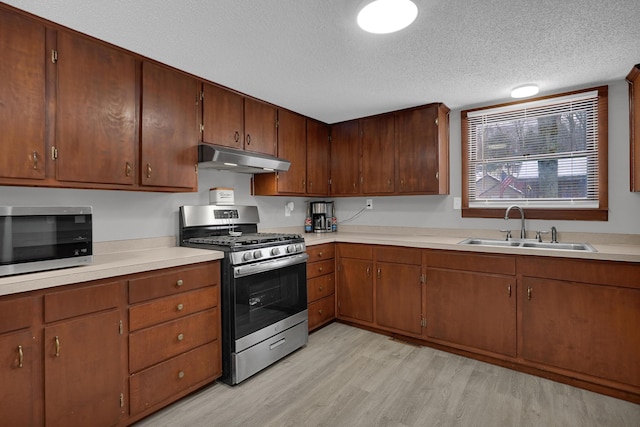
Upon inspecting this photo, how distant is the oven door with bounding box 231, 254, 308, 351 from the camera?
2.35m

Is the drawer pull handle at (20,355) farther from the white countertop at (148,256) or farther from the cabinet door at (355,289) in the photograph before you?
the cabinet door at (355,289)

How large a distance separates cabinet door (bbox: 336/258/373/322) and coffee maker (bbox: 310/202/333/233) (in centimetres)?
66

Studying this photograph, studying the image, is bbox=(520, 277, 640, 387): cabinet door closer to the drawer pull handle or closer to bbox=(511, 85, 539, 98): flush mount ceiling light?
bbox=(511, 85, 539, 98): flush mount ceiling light

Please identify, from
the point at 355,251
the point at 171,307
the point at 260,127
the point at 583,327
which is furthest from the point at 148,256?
the point at 583,327

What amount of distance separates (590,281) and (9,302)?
3.18 metres

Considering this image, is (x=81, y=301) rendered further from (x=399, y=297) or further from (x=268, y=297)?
(x=399, y=297)

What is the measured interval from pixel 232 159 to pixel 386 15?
4.73ft

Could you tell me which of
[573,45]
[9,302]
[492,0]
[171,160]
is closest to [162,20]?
[171,160]

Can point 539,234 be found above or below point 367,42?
below

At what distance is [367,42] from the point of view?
2.00 meters

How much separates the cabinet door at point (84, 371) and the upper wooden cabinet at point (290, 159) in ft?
6.03

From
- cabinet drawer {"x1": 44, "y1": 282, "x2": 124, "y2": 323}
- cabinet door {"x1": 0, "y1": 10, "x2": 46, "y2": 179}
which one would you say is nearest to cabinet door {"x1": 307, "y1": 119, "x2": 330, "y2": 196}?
cabinet drawer {"x1": 44, "y1": 282, "x2": 124, "y2": 323}

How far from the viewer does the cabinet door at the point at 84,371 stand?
5.19 ft

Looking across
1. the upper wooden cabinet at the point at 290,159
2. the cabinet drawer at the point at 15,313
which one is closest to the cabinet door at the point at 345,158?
the upper wooden cabinet at the point at 290,159
